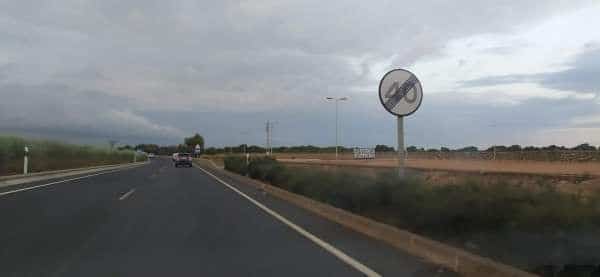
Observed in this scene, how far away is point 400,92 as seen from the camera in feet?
42.9

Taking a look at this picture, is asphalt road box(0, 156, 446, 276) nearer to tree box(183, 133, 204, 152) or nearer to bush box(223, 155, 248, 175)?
bush box(223, 155, 248, 175)

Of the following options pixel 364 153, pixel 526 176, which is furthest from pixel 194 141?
pixel 526 176

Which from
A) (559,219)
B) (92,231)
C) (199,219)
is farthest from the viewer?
(199,219)

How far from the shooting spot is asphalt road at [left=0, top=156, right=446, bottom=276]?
8.14 metres

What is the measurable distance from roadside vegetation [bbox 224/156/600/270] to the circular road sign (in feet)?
5.26

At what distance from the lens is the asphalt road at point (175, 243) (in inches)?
320

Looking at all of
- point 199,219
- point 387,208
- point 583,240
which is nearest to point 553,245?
point 583,240

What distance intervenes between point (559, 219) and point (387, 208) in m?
4.98

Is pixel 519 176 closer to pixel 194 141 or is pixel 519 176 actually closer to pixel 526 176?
pixel 526 176

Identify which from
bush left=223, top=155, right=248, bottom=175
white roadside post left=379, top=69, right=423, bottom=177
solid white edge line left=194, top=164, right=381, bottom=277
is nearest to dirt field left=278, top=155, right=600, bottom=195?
white roadside post left=379, top=69, right=423, bottom=177

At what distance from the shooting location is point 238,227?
12406mm

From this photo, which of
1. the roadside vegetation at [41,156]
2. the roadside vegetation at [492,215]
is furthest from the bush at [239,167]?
the roadside vegetation at [492,215]

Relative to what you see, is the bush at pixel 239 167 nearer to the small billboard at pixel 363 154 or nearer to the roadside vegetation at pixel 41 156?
the roadside vegetation at pixel 41 156

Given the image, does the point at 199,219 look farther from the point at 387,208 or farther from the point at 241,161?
the point at 241,161
